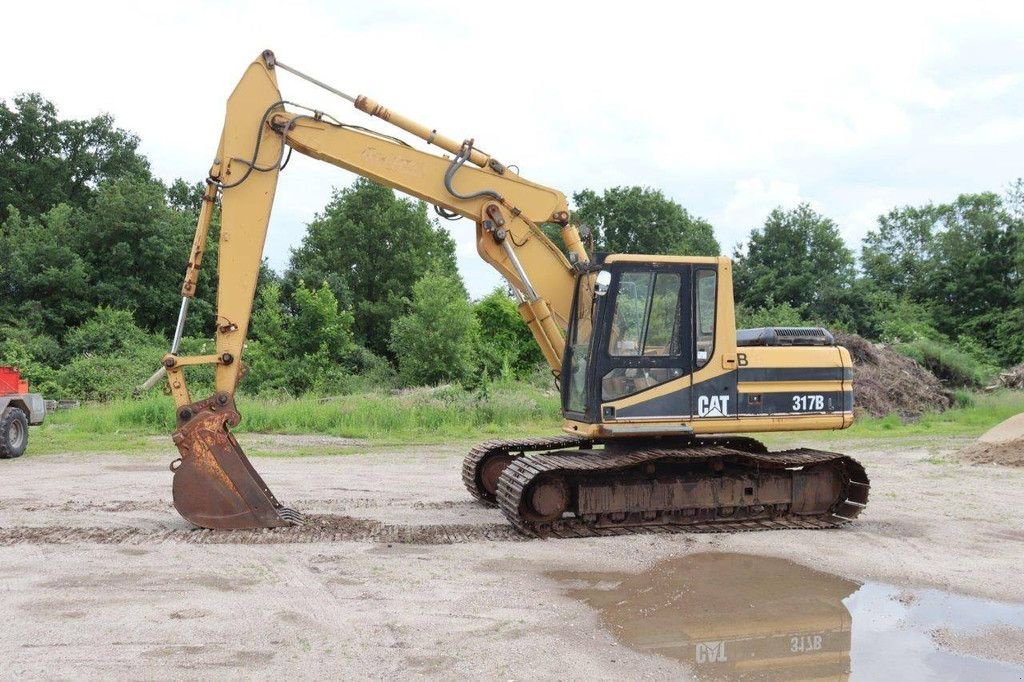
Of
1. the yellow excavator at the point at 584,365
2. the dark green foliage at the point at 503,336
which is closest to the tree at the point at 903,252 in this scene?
the dark green foliage at the point at 503,336

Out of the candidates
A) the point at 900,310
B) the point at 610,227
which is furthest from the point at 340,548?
the point at 610,227

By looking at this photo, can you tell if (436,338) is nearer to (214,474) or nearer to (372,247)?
(372,247)

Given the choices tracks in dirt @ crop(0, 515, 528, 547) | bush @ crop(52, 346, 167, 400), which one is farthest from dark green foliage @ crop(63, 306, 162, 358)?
tracks in dirt @ crop(0, 515, 528, 547)

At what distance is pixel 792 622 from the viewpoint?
6.36m

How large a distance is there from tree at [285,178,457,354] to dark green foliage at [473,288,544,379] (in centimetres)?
518

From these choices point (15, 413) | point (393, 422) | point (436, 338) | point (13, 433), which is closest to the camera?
point (13, 433)

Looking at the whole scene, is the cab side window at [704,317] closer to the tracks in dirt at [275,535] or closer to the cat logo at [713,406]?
the cat logo at [713,406]

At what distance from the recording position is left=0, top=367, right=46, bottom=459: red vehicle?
15.5m

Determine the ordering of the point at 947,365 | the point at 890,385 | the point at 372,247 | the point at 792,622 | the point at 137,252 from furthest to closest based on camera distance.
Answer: the point at 372,247 → the point at 137,252 → the point at 947,365 → the point at 890,385 → the point at 792,622

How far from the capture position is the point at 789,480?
9.66 meters

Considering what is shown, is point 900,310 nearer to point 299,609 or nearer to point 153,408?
point 153,408

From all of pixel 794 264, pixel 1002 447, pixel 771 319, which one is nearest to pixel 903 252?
pixel 794 264

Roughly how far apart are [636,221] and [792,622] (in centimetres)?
4262

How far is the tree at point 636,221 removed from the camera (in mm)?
48062
